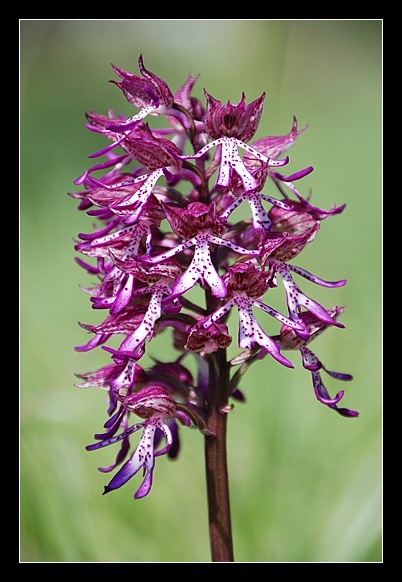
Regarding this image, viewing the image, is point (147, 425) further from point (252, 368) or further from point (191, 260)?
point (252, 368)

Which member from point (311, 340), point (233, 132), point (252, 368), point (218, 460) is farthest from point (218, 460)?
point (252, 368)

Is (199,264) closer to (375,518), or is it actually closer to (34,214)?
(375,518)

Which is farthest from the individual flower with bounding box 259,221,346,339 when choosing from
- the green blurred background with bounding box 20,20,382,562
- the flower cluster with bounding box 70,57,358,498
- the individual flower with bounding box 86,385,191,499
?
the green blurred background with bounding box 20,20,382,562

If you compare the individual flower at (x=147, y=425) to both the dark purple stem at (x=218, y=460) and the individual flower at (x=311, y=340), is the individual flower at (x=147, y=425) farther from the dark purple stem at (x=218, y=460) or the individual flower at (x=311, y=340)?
the individual flower at (x=311, y=340)

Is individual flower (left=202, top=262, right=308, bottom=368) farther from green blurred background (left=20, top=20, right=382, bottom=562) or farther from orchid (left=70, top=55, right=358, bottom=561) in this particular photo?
green blurred background (left=20, top=20, right=382, bottom=562)

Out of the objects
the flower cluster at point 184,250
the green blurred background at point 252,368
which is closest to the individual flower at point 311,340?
the flower cluster at point 184,250

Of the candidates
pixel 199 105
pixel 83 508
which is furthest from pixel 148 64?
pixel 83 508
